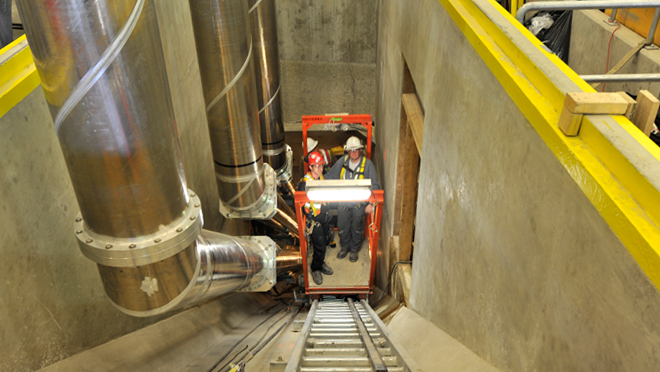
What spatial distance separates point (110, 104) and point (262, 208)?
321cm

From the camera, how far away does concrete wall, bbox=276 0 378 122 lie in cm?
884

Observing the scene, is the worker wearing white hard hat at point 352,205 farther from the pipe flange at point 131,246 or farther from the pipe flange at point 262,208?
the pipe flange at point 131,246

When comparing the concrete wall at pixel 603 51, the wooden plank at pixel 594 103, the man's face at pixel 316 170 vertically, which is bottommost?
the man's face at pixel 316 170

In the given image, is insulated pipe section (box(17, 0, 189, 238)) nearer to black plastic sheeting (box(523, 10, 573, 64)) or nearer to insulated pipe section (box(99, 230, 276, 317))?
insulated pipe section (box(99, 230, 276, 317))

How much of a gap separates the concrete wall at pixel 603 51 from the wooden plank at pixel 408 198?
1.92 meters

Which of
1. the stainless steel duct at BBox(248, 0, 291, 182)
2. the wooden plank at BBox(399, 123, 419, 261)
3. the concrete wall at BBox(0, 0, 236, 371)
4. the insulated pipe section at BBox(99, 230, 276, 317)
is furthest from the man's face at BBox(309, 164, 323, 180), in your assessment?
the concrete wall at BBox(0, 0, 236, 371)

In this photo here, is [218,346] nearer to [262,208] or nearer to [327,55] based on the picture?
[262,208]

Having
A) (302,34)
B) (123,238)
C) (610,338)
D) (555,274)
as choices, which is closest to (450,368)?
(555,274)

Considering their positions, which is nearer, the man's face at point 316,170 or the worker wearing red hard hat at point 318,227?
the worker wearing red hard hat at point 318,227

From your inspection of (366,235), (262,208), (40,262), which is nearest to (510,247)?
(40,262)

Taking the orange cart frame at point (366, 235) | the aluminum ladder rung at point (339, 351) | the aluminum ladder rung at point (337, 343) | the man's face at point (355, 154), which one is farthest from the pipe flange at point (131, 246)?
the man's face at point (355, 154)

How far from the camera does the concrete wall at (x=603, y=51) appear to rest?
2.62 metres

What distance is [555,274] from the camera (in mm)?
1305

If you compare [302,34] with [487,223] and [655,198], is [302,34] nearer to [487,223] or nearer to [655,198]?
[487,223]
